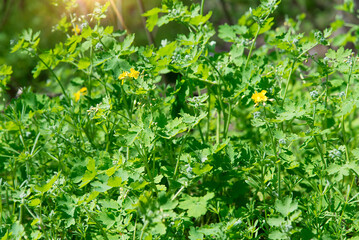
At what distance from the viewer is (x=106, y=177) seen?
5.42ft

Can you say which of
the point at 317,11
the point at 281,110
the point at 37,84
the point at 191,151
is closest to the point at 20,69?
the point at 37,84

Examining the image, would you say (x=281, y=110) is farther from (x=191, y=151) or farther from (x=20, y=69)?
(x=20, y=69)

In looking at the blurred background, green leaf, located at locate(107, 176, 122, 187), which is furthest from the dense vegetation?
the blurred background

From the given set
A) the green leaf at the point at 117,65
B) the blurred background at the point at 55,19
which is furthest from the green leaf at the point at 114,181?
the blurred background at the point at 55,19

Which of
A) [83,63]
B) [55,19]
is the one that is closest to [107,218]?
[83,63]

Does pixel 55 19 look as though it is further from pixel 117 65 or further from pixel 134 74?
pixel 134 74

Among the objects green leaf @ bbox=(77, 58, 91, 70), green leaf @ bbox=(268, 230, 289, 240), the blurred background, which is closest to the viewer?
green leaf @ bbox=(268, 230, 289, 240)

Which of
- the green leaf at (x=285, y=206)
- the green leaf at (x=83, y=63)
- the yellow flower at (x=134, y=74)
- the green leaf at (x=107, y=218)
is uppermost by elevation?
the green leaf at (x=83, y=63)

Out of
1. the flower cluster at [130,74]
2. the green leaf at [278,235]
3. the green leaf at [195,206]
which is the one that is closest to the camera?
the green leaf at [278,235]

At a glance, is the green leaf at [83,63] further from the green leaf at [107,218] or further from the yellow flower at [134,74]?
the green leaf at [107,218]

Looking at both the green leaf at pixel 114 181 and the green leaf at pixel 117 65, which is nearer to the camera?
the green leaf at pixel 114 181

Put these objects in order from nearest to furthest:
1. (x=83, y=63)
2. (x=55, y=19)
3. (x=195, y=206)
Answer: (x=195, y=206) < (x=83, y=63) < (x=55, y=19)

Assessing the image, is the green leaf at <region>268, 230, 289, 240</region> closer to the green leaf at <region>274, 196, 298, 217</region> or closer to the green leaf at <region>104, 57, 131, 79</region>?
the green leaf at <region>274, 196, 298, 217</region>

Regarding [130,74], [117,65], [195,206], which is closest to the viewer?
[195,206]
